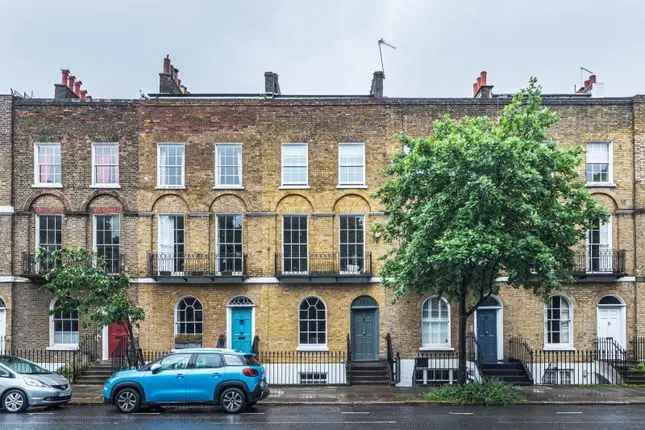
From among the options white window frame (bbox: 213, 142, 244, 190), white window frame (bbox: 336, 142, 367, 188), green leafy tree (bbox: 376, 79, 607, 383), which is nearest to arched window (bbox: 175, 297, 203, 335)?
white window frame (bbox: 213, 142, 244, 190)

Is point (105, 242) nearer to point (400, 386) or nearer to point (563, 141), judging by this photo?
point (400, 386)

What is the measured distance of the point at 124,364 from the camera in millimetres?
27906

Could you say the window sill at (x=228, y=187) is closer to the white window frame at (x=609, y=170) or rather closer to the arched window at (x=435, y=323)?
the arched window at (x=435, y=323)

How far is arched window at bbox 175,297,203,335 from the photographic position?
29.1m

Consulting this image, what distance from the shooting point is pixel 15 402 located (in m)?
20.7

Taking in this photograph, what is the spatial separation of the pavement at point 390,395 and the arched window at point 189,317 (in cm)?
403

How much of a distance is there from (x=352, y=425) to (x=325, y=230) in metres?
12.0

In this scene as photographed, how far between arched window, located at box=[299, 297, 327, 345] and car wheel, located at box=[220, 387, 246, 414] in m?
8.81

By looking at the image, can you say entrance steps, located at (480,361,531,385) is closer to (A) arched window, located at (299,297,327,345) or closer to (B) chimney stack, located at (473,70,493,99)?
(A) arched window, located at (299,297,327,345)

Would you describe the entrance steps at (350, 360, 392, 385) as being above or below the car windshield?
below

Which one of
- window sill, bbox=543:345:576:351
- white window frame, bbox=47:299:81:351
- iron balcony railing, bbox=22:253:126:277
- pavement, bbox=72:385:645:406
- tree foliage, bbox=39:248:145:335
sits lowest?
pavement, bbox=72:385:645:406

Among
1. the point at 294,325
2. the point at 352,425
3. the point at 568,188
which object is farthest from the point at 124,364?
the point at 568,188

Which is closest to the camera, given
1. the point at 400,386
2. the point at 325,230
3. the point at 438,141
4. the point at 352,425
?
the point at 352,425

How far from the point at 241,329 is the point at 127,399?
880 centimetres
